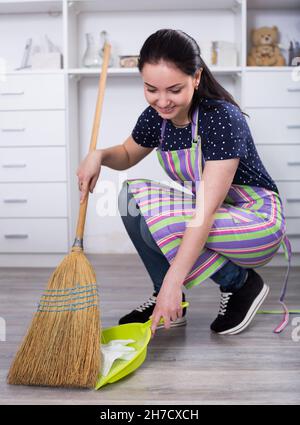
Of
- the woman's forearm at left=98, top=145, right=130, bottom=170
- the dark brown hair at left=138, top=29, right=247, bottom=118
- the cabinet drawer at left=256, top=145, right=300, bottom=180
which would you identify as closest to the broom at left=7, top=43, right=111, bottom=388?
the woman's forearm at left=98, top=145, right=130, bottom=170

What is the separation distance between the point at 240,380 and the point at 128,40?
213 centimetres

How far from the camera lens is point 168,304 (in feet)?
4.46

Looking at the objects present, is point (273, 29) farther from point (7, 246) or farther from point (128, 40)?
point (7, 246)

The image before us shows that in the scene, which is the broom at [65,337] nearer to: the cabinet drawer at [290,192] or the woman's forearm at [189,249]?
the woman's forearm at [189,249]

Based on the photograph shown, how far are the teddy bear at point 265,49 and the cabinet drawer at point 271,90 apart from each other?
19cm

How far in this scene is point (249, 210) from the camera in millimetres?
1632

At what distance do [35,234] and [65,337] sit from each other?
59.6 inches

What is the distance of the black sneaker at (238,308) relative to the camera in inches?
65.4

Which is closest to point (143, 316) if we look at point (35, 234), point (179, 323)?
point (179, 323)

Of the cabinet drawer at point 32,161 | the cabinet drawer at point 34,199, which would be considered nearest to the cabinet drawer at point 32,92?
the cabinet drawer at point 32,161

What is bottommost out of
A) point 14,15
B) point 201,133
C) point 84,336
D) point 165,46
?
point 84,336

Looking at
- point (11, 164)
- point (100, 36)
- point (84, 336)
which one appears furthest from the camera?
point (100, 36)

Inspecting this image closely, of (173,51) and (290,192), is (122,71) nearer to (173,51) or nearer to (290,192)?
(290,192)

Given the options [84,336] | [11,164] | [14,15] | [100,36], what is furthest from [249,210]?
[14,15]
